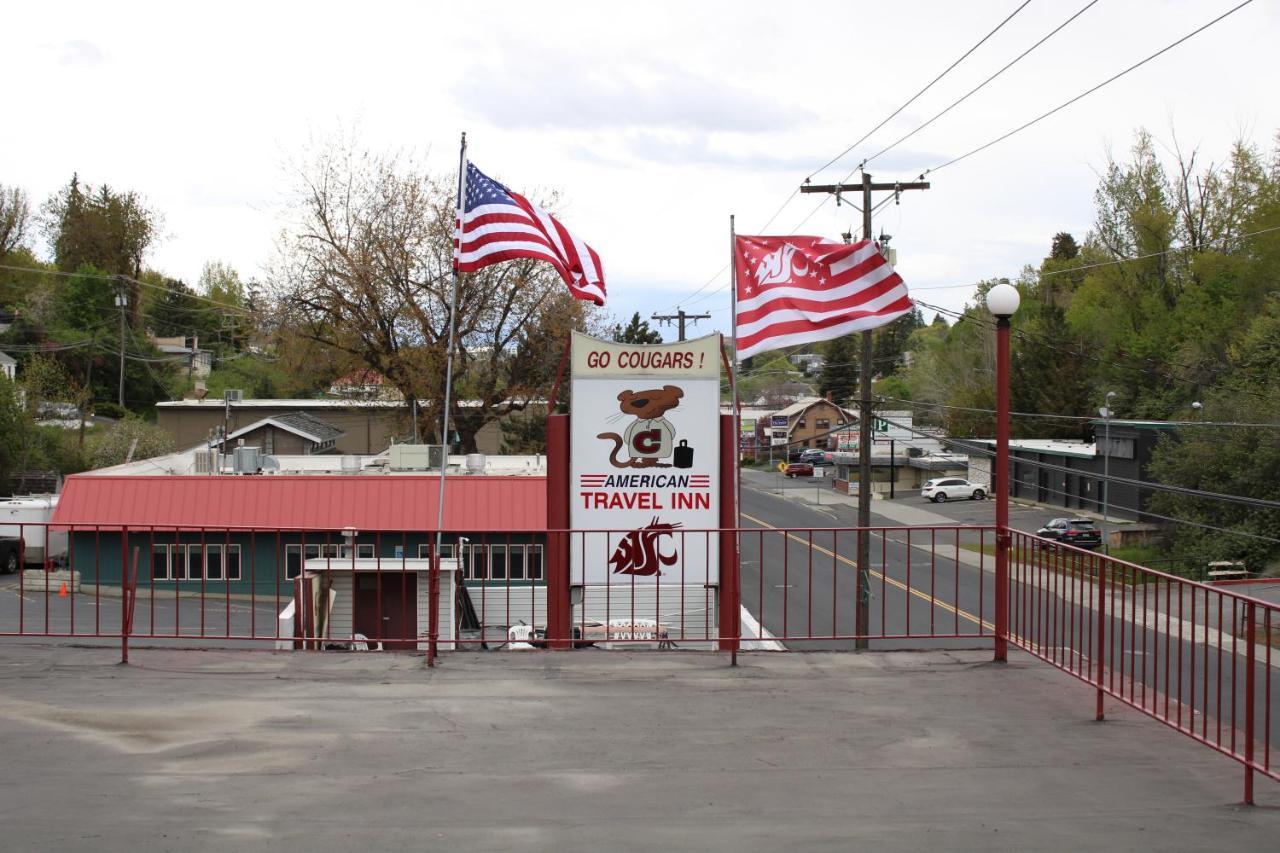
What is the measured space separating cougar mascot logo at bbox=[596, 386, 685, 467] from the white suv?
5421cm

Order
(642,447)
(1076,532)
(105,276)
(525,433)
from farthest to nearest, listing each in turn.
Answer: (105,276)
(525,433)
(1076,532)
(642,447)

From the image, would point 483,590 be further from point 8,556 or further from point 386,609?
point 8,556

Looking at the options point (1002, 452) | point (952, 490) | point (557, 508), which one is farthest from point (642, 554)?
point (952, 490)

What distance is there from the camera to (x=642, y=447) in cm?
1439

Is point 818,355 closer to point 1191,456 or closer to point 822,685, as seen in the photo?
point 1191,456

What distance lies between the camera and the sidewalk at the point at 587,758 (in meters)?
5.46

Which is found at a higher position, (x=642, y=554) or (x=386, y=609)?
(x=642, y=554)

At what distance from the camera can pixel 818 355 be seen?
6801 inches

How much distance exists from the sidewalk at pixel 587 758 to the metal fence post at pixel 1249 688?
14cm

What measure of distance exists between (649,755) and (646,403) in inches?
317

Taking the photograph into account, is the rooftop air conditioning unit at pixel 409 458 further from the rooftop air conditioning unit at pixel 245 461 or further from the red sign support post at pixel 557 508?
the red sign support post at pixel 557 508

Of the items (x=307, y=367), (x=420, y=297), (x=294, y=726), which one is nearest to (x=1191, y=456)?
(x=420, y=297)

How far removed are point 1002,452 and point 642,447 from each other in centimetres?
629

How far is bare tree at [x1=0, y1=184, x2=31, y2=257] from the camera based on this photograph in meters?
75.4
